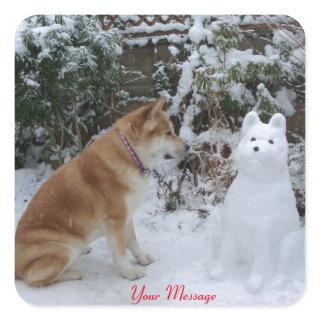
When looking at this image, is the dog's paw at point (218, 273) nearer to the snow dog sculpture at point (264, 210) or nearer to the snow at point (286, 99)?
the snow dog sculpture at point (264, 210)

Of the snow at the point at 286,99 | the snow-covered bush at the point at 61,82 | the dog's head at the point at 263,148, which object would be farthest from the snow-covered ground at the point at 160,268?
the snow at the point at 286,99

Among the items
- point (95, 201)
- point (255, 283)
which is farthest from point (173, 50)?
point (255, 283)

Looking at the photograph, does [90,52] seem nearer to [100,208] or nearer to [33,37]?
[33,37]

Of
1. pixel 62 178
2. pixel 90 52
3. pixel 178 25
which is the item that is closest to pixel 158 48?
pixel 178 25

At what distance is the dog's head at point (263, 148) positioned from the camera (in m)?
2.86

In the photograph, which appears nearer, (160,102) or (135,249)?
(160,102)

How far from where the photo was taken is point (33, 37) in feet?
9.93

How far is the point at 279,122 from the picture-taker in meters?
2.95

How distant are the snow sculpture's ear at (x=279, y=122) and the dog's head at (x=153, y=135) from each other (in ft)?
1.88

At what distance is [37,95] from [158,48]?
0.80 m

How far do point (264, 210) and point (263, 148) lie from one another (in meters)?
0.38

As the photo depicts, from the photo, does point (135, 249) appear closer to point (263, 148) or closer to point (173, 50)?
point (263, 148)

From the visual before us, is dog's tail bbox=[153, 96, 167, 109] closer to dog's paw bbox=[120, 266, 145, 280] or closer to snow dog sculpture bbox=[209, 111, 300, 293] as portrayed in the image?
snow dog sculpture bbox=[209, 111, 300, 293]

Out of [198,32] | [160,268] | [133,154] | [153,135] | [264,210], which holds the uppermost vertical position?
[198,32]
